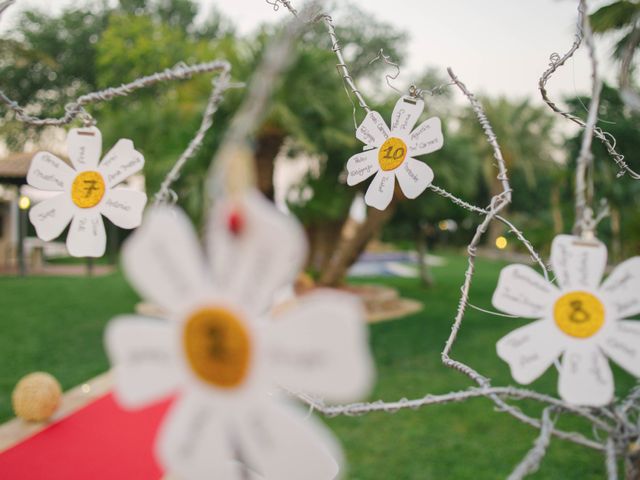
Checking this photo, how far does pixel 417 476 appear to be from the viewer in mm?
2055

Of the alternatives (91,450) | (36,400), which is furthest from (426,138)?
(36,400)

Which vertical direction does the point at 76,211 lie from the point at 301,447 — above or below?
above

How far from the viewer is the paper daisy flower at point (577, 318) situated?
0.34 metres

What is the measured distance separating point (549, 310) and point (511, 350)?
4 centimetres

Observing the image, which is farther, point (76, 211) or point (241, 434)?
point (76, 211)

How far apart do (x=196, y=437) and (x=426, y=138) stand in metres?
0.43

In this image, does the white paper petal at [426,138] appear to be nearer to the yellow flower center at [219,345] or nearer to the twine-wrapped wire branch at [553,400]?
the twine-wrapped wire branch at [553,400]

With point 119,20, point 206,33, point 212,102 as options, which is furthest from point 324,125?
point 206,33

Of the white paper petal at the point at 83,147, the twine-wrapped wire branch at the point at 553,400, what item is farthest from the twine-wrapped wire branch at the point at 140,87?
the twine-wrapped wire branch at the point at 553,400

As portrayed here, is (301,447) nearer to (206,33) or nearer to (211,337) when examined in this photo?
(211,337)

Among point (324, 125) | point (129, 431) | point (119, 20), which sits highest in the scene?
point (119, 20)

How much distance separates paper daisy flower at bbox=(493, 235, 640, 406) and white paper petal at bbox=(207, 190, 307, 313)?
17 centimetres

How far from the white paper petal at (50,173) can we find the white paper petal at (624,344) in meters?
0.52

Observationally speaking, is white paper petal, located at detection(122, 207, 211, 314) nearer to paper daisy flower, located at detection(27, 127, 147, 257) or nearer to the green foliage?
paper daisy flower, located at detection(27, 127, 147, 257)
